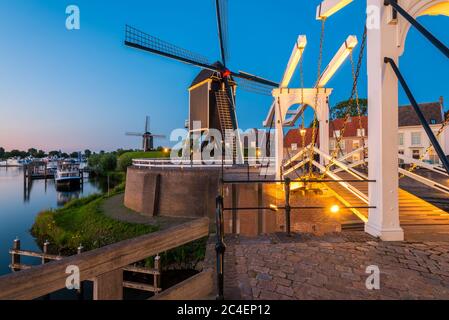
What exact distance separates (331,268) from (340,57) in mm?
7758

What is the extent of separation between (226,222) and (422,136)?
3049cm

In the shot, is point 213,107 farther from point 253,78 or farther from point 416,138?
point 416,138

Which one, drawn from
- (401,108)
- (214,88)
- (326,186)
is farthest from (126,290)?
(401,108)

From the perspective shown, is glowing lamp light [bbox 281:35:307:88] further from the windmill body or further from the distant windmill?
the distant windmill

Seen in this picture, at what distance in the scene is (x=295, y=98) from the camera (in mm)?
10539

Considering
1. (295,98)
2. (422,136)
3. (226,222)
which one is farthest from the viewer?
(422,136)

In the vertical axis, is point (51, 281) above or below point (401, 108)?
below

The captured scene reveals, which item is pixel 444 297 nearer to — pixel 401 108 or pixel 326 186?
pixel 326 186

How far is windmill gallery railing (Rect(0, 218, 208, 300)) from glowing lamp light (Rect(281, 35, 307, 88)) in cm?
822

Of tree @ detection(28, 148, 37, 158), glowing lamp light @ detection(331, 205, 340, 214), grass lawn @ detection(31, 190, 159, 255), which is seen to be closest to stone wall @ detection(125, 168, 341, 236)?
glowing lamp light @ detection(331, 205, 340, 214)

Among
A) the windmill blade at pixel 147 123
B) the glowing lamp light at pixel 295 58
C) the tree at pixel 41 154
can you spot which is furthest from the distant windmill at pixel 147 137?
the tree at pixel 41 154

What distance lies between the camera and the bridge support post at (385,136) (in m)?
4.81

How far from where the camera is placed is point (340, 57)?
8750mm

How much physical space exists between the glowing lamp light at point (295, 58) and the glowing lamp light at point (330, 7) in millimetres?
1685
